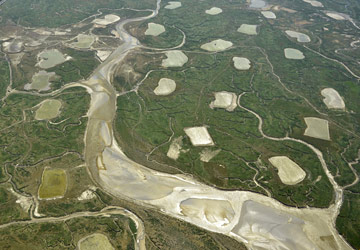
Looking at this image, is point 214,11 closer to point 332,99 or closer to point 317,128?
point 332,99

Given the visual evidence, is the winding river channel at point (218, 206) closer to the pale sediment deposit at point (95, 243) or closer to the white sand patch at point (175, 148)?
the white sand patch at point (175, 148)

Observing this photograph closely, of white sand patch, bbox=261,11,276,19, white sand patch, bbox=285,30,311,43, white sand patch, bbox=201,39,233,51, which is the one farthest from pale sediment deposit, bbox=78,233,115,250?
white sand patch, bbox=261,11,276,19

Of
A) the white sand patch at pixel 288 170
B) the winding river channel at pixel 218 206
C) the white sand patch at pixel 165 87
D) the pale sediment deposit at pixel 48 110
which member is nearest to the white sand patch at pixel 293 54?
the winding river channel at pixel 218 206

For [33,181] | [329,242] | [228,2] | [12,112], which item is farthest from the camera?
[228,2]

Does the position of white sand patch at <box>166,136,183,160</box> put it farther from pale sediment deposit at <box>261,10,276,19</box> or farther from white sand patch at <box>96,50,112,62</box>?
pale sediment deposit at <box>261,10,276,19</box>

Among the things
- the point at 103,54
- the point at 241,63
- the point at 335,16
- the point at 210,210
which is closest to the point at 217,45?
the point at 241,63

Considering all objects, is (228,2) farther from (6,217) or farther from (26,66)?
(6,217)

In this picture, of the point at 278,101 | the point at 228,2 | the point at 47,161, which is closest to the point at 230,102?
the point at 278,101
